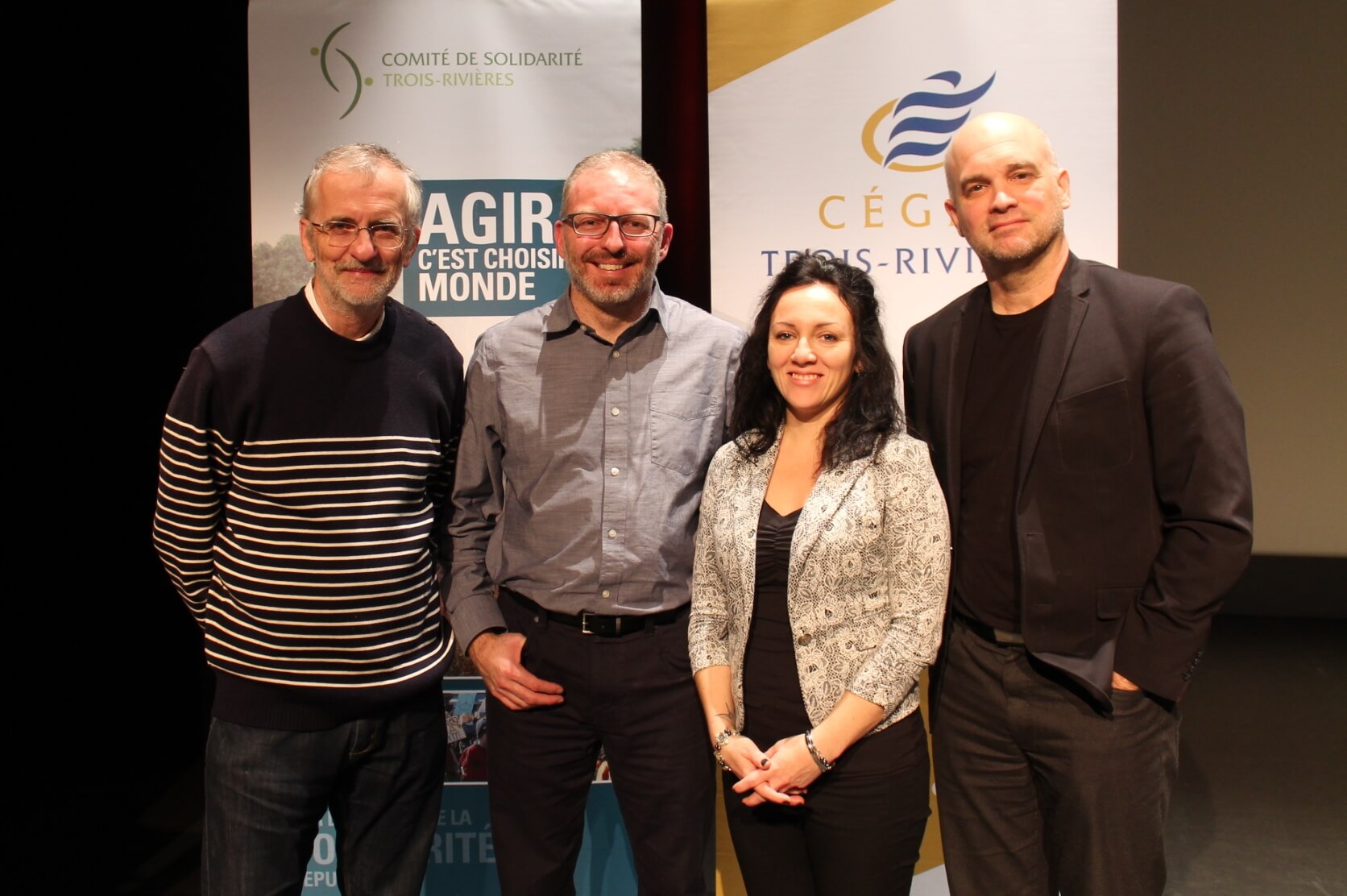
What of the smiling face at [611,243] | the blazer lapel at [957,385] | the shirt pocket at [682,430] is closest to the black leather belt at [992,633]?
the blazer lapel at [957,385]

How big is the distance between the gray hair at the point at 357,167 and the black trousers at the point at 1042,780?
1.42 meters

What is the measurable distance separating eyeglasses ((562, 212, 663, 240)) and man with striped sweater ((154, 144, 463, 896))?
0.34 m

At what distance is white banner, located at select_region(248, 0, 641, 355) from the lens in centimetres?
282

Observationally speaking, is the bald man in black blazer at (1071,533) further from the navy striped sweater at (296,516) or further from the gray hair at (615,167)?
the navy striped sweater at (296,516)

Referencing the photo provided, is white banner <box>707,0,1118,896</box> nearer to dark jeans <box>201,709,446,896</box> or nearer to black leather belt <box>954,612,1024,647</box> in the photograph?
black leather belt <box>954,612,1024,647</box>

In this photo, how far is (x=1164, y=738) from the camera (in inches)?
73.7

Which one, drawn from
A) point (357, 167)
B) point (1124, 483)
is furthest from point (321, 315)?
point (1124, 483)

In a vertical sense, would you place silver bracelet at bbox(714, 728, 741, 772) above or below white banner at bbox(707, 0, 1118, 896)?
below

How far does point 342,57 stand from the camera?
9.27 feet

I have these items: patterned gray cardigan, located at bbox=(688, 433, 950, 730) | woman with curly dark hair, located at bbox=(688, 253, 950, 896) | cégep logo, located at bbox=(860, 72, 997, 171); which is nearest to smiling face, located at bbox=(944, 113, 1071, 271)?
woman with curly dark hair, located at bbox=(688, 253, 950, 896)

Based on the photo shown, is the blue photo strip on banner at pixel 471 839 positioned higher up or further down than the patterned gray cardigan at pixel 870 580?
further down

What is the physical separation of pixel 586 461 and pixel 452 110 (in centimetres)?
128

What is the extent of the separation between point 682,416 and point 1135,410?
900 millimetres

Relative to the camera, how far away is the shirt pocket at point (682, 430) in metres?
2.14
